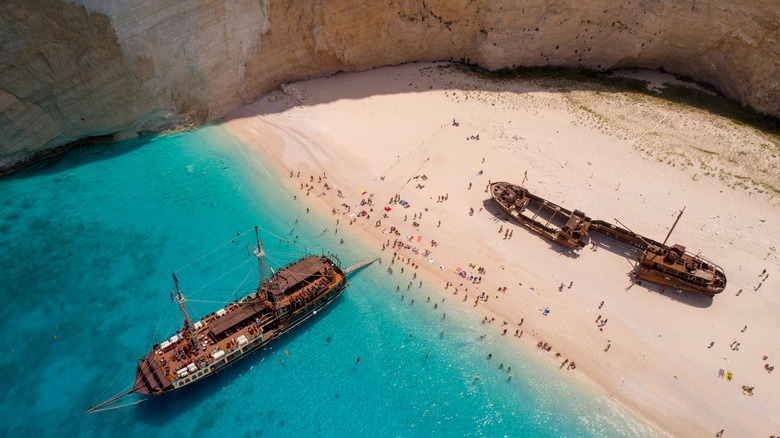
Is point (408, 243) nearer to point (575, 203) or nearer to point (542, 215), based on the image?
point (542, 215)

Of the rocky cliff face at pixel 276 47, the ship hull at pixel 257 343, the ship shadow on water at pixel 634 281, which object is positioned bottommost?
the ship shadow on water at pixel 634 281

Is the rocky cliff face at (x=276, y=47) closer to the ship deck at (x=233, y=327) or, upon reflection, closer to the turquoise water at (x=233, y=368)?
the turquoise water at (x=233, y=368)

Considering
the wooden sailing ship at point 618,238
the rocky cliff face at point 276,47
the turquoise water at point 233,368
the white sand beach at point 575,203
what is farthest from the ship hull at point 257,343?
the rocky cliff face at point 276,47

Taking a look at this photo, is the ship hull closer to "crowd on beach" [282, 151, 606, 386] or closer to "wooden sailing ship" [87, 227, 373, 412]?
"wooden sailing ship" [87, 227, 373, 412]

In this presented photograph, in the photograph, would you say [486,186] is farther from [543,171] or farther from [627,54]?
[627,54]

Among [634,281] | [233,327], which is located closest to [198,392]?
[233,327]

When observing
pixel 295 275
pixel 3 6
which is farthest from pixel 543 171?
pixel 3 6

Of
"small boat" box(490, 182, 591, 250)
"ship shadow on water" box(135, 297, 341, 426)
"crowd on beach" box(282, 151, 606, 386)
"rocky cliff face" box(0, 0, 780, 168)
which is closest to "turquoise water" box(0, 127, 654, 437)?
"ship shadow on water" box(135, 297, 341, 426)
